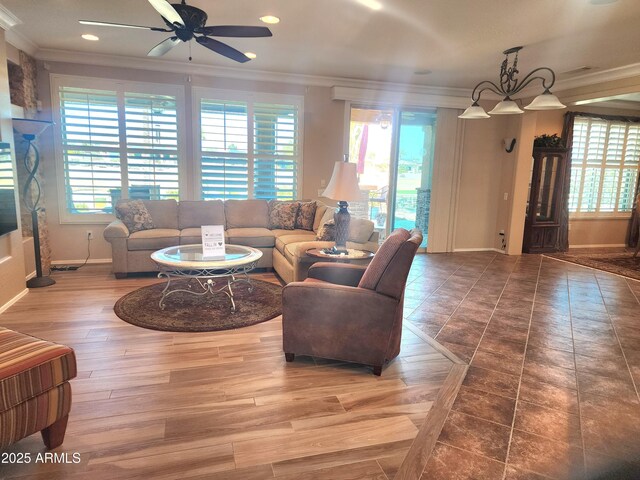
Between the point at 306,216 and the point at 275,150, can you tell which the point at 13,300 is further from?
the point at 275,150

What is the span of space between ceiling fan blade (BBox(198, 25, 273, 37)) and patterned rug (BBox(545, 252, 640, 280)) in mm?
5768

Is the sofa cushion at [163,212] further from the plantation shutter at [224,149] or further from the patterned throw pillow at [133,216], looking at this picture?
the plantation shutter at [224,149]

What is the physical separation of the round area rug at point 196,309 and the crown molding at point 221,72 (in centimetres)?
303

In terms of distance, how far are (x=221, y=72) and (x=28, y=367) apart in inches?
192

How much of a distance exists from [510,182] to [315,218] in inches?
143

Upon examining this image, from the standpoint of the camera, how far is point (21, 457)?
1.85 metres

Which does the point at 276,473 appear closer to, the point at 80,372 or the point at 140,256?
the point at 80,372

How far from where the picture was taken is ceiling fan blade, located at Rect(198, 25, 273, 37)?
3.00 metres

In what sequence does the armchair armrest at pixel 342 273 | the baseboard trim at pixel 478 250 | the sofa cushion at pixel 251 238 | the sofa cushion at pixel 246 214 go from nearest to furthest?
the armchair armrest at pixel 342 273
the sofa cushion at pixel 251 238
the sofa cushion at pixel 246 214
the baseboard trim at pixel 478 250

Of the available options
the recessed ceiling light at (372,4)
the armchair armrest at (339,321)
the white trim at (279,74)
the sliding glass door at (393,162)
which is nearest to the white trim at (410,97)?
the white trim at (279,74)

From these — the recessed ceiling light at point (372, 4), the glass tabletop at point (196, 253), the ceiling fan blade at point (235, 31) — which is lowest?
the glass tabletop at point (196, 253)

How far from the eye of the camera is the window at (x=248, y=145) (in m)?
5.78

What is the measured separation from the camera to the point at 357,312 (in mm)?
2648

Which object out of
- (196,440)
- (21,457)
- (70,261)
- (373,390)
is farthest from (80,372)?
(70,261)
